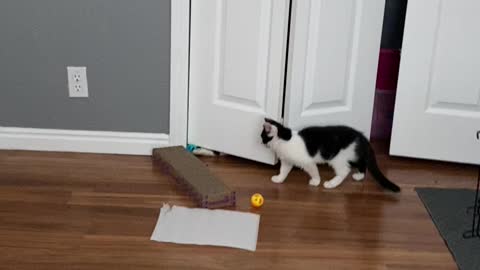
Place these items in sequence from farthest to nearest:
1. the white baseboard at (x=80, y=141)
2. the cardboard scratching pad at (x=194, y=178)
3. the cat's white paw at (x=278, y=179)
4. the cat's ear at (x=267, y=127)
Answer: the white baseboard at (x=80, y=141) < the cat's white paw at (x=278, y=179) < the cat's ear at (x=267, y=127) < the cardboard scratching pad at (x=194, y=178)

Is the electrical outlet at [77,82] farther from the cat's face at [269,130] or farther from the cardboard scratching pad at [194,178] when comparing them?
the cat's face at [269,130]

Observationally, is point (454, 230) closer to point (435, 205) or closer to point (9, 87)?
point (435, 205)

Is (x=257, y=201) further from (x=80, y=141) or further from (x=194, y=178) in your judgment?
(x=80, y=141)

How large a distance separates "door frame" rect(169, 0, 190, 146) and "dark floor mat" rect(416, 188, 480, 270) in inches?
38.0

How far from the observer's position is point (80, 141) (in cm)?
268

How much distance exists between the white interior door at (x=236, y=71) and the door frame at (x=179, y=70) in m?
0.03

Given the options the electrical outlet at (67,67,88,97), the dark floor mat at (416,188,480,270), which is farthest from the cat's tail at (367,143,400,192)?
the electrical outlet at (67,67,88,97)

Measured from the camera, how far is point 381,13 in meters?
2.54

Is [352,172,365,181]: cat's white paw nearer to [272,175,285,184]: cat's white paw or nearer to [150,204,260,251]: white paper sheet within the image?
[272,175,285,184]: cat's white paw

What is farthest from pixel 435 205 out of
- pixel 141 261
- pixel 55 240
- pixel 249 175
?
pixel 55 240

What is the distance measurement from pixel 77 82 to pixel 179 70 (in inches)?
16.0

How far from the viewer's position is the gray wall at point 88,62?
8.20ft

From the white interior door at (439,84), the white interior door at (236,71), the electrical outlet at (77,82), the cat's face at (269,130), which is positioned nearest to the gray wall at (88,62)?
the electrical outlet at (77,82)

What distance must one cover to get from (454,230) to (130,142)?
1301 millimetres
